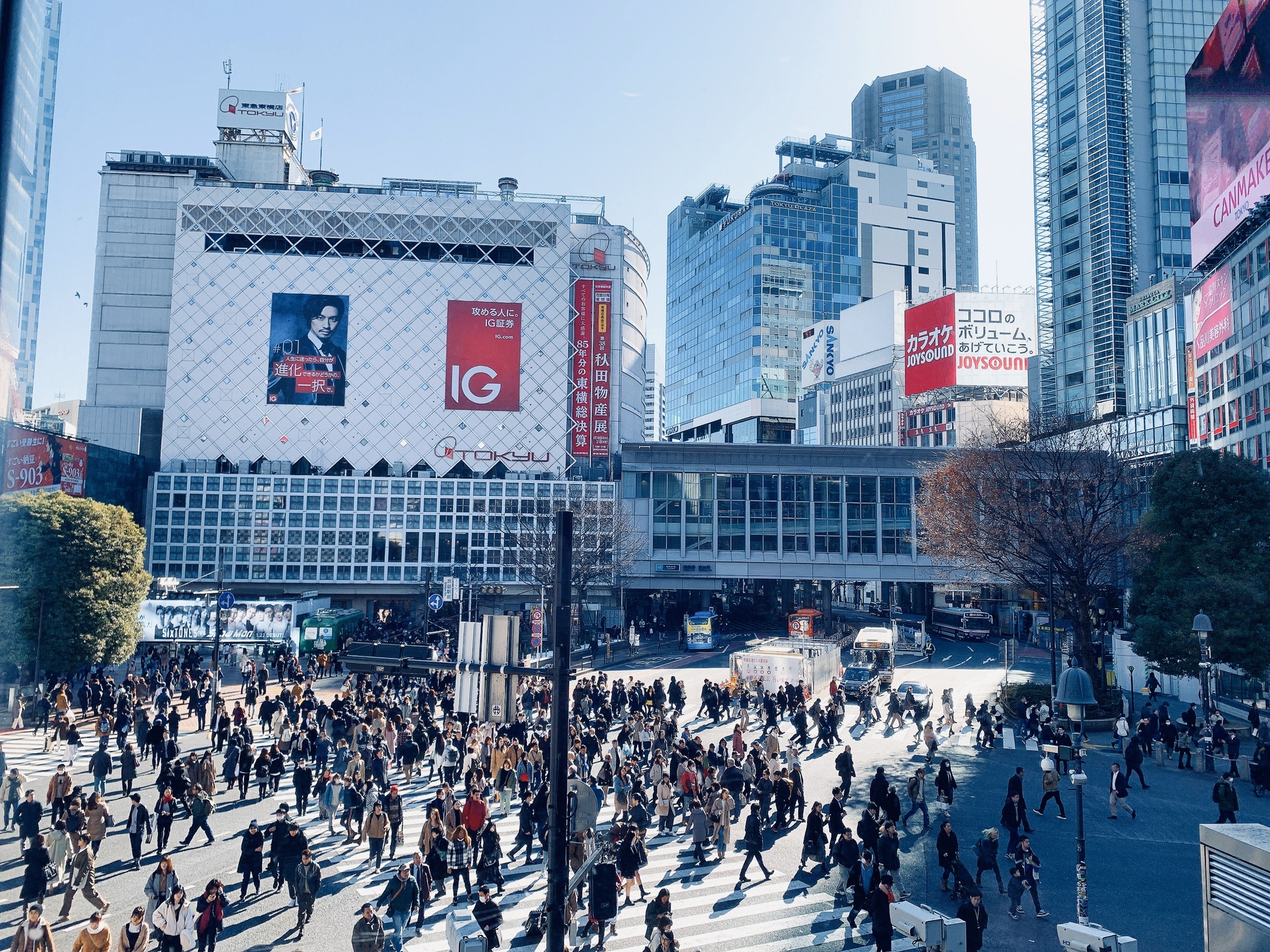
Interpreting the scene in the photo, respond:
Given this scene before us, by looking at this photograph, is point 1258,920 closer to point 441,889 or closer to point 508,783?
→ point 441,889

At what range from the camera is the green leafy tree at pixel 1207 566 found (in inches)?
1182

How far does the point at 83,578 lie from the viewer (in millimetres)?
32000

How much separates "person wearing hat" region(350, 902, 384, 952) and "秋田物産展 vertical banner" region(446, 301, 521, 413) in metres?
61.3

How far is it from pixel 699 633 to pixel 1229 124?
144 feet

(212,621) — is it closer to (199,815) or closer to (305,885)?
(199,815)

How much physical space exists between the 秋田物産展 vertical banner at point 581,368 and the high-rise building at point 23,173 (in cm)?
6897

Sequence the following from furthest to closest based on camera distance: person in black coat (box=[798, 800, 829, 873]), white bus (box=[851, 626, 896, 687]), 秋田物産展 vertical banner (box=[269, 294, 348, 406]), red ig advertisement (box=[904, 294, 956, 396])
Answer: red ig advertisement (box=[904, 294, 956, 396]) < 秋田物産展 vertical banner (box=[269, 294, 348, 406]) < white bus (box=[851, 626, 896, 687]) < person in black coat (box=[798, 800, 829, 873])

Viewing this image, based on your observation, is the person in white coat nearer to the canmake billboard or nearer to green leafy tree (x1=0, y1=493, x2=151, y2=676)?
green leafy tree (x1=0, y1=493, x2=151, y2=676)

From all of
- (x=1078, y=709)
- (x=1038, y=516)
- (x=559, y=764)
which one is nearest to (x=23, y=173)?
(x=559, y=764)

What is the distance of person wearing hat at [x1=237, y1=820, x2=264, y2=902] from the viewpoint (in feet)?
48.5

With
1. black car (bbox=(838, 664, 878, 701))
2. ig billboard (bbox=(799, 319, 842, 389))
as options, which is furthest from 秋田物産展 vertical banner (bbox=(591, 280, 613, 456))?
ig billboard (bbox=(799, 319, 842, 389))

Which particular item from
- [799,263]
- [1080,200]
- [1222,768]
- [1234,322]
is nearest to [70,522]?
[1222,768]

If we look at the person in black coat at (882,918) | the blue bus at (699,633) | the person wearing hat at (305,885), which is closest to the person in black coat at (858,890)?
the person in black coat at (882,918)

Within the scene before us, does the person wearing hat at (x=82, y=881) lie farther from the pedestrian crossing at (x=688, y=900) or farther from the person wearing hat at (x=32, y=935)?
the pedestrian crossing at (x=688, y=900)
